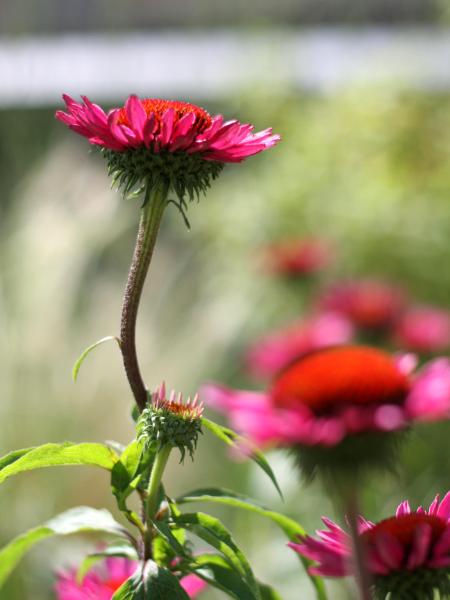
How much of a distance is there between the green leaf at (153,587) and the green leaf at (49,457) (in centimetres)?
4

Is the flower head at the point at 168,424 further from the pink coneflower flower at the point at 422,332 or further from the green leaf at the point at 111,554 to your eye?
the pink coneflower flower at the point at 422,332

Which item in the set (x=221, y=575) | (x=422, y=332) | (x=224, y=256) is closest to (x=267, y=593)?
(x=221, y=575)

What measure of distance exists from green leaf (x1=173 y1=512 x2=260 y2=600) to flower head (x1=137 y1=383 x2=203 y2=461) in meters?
0.02

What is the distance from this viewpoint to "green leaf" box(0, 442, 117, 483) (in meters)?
0.28

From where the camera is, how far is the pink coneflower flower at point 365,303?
1.00 metres

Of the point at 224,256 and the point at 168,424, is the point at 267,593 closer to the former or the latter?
the point at 168,424

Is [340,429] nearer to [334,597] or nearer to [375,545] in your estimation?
[375,545]

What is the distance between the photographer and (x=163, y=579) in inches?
11.2

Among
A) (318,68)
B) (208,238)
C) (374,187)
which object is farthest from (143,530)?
(318,68)

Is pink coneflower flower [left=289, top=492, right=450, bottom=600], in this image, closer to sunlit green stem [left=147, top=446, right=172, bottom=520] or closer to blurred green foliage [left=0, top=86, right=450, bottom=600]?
sunlit green stem [left=147, top=446, right=172, bottom=520]

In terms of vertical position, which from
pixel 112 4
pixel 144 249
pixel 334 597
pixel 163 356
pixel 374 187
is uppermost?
pixel 112 4

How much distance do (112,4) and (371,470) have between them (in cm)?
330

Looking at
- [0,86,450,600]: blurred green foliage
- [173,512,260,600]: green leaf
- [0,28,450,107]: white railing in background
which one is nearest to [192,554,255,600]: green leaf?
[173,512,260,600]: green leaf

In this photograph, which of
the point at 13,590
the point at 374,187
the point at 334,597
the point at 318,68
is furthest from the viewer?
the point at 318,68
